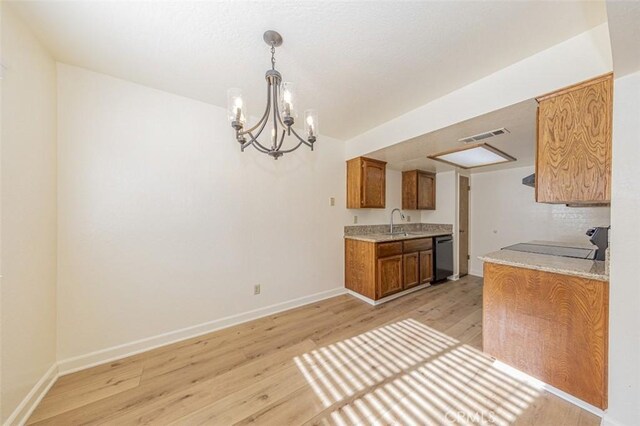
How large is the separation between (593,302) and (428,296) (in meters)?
2.13

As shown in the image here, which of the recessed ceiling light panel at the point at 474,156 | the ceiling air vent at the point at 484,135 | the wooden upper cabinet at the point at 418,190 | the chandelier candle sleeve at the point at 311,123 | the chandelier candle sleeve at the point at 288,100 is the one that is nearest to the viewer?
the chandelier candle sleeve at the point at 288,100

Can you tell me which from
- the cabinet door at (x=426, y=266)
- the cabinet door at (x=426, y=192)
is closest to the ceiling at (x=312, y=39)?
the cabinet door at (x=426, y=192)

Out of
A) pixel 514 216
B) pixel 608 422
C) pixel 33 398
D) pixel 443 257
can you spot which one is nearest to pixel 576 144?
pixel 608 422

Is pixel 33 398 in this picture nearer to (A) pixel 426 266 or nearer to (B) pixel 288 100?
(B) pixel 288 100

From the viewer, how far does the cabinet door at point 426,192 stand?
4.36m

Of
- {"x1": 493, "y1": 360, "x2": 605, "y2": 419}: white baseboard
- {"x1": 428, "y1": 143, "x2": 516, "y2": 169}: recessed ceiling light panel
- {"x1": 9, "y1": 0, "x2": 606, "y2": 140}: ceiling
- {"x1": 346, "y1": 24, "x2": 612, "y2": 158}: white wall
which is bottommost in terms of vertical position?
{"x1": 493, "y1": 360, "x2": 605, "y2": 419}: white baseboard

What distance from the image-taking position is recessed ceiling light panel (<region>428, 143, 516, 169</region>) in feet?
9.52

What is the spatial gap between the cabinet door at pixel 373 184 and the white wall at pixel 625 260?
2.35m

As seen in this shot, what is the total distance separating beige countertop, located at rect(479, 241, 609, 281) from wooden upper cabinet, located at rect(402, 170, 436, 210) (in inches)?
93.8

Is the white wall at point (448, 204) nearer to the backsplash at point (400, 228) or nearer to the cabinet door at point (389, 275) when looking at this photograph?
the backsplash at point (400, 228)

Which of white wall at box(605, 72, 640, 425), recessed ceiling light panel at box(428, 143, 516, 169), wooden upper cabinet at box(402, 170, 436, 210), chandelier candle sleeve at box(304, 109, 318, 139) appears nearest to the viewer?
white wall at box(605, 72, 640, 425)

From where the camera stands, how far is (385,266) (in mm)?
3199

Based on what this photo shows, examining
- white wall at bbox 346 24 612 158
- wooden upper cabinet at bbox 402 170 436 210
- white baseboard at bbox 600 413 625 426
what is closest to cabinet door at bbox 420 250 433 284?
A: wooden upper cabinet at bbox 402 170 436 210

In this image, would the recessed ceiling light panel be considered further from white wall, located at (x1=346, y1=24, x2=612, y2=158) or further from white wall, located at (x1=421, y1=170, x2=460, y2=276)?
white wall, located at (x1=346, y1=24, x2=612, y2=158)
